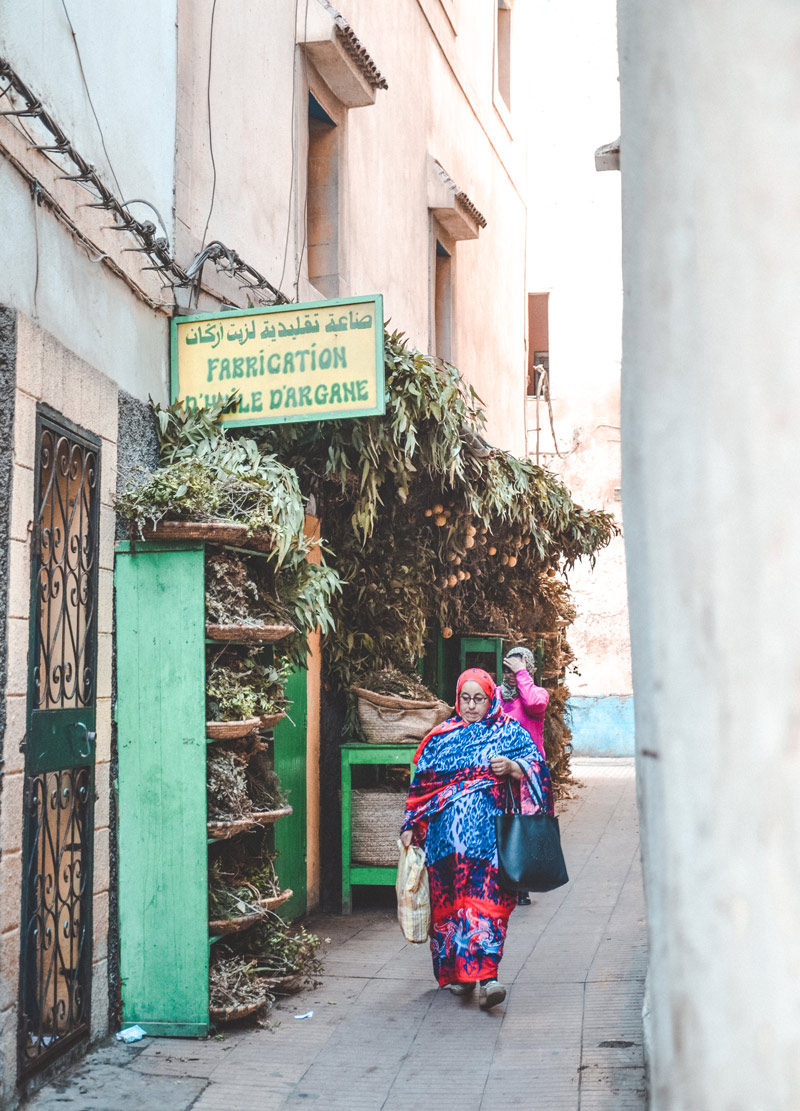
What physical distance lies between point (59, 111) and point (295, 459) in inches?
94.5

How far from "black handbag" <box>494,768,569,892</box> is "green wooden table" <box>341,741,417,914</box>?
204 cm

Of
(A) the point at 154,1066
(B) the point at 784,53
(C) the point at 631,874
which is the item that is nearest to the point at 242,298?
(A) the point at 154,1066

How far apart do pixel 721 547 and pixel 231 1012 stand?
4868mm

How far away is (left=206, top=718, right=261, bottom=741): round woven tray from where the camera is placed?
5391 millimetres

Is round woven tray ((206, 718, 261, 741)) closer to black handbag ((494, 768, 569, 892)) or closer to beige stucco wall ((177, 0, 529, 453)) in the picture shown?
black handbag ((494, 768, 569, 892))

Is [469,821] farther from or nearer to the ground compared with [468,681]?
nearer to the ground

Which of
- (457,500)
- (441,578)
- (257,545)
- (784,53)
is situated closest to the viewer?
→ (784,53)

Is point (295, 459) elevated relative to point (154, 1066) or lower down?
elevated

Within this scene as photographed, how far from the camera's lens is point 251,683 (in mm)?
5805

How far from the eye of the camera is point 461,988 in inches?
244

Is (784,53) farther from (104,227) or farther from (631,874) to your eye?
(631,874)

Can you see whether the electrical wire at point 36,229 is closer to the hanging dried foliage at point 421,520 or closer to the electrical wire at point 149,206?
the electrical wire at point 149,206

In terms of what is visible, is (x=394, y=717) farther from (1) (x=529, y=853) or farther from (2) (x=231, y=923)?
(2) (x=231, y=923)

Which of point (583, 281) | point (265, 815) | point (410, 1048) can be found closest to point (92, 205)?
point (265, 815)
